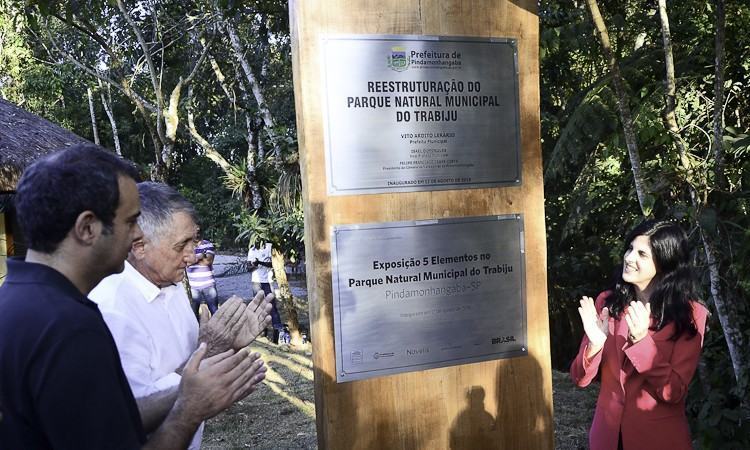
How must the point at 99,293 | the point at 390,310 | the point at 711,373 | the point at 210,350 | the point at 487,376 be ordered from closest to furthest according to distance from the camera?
the point at 99,293
the point at 210,350
the point at 390,310
the point at 487,376
the point at 711,373

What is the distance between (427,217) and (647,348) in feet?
3.53

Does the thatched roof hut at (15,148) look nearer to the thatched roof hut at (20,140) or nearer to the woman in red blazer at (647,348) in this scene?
the thatched roof hut at (20,140)

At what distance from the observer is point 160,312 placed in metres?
2.56

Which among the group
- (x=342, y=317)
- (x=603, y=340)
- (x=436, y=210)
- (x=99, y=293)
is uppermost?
(x=436, y=210)

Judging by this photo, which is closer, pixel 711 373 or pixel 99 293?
pixel 99 293

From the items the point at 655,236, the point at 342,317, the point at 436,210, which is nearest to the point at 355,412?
the point at 342,317

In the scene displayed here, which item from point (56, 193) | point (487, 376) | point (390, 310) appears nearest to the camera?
point (56, 193)

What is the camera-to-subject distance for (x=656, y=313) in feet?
10.5

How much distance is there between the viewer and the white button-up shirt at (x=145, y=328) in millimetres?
2311

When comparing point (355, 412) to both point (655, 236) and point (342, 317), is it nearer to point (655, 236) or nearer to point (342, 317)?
point (342, 317)

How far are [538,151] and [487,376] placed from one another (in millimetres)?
1013

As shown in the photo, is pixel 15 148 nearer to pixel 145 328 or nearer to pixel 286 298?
pixel 286 298

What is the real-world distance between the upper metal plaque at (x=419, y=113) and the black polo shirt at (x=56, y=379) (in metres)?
1.40

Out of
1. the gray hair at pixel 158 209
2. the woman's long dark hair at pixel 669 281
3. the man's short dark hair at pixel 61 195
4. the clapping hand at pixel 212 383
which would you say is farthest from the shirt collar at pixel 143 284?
the woman's long dark hair at pixel 669 281
